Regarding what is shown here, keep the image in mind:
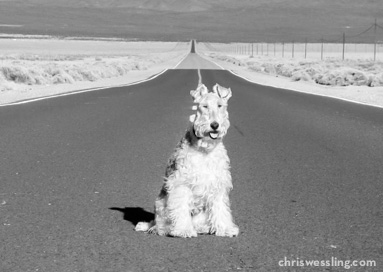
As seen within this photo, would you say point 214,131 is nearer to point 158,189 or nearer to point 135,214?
point 135,214

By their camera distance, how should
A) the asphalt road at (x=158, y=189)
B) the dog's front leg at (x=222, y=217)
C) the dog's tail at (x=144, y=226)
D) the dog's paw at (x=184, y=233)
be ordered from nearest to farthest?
the asphalt road at (x=158, y=189)
the dog's front leg at (x=222, y=217)
the dog's paw at (x=184, y=233)
the dog's tail at (x=144, y=226)

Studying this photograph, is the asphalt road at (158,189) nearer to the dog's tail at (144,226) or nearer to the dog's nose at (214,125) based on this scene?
the dog's tail at (144,226)

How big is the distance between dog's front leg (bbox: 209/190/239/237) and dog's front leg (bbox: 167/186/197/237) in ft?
0.65

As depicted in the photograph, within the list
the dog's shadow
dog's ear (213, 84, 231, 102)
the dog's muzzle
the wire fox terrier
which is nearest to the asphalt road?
the dog's shadow

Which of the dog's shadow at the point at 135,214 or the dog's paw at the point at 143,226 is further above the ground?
the dog's paw at the point at 143,226

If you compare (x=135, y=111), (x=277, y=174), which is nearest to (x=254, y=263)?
(x=277, y=174)

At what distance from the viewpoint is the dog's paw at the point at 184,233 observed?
227 inches

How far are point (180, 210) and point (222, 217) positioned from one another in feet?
1.35

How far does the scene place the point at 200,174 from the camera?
5.50 m

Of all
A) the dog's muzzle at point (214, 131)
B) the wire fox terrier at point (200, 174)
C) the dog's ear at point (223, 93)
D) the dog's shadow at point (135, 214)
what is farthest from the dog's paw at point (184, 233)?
the dog's ear at point (223, 93)

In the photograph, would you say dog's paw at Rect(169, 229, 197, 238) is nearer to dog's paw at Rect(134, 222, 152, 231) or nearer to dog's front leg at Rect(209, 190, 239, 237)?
dog's front leg at Rect(209, 190, 239, 237)

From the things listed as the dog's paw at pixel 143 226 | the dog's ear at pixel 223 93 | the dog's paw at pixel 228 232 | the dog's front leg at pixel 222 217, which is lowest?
the dog's paw at pixel 143 226

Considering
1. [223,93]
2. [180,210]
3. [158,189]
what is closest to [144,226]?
[180,210]

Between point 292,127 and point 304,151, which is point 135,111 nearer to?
point 292,127
